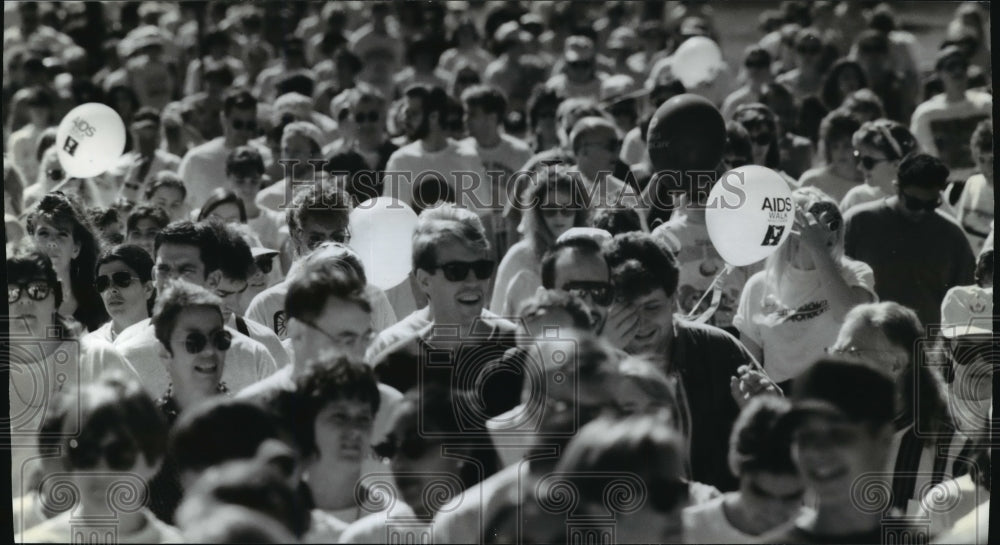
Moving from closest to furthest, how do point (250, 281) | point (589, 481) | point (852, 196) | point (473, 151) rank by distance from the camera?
point (589, 481), point (250, 281), point (852, 196), point (473, 151)

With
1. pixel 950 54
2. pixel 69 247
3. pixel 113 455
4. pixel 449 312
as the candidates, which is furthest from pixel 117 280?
pixel 950 54

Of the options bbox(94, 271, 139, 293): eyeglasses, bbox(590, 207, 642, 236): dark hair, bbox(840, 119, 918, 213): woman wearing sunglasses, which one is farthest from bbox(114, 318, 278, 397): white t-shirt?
bbox(840, 119, 918, 213): woman wearing sunglasses

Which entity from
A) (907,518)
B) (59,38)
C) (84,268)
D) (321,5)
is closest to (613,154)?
(84,268)

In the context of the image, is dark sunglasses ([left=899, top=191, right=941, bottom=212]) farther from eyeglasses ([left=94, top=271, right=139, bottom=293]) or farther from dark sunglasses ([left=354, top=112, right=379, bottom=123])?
dark sunglasses ([left=354, top=112, right=379, bottom=123])

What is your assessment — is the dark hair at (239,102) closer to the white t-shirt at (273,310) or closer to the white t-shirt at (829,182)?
the white t-shirt at (829,182)

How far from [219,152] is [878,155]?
394 cm

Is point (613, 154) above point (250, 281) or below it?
above

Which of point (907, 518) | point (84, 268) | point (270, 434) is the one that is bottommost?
point (907, 518)

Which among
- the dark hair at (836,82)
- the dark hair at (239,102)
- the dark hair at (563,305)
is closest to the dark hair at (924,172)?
the dark hair at (563,305)

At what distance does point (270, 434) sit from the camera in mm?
3686

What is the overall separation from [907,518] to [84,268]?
3521 millimetres

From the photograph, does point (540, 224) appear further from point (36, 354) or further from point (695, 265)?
point (36, 354)

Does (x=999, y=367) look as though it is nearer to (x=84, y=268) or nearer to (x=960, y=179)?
(x=84, y=268)

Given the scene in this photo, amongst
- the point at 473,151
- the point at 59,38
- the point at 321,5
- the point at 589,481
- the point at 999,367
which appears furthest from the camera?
the point at 321,5
